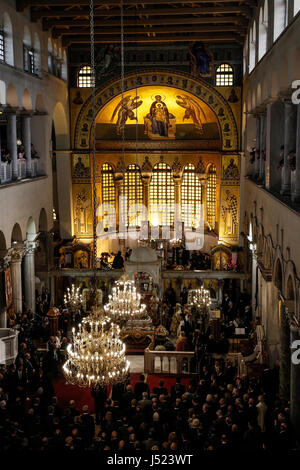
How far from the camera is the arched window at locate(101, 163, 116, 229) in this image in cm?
3378

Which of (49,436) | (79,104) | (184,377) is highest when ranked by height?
(79,104)

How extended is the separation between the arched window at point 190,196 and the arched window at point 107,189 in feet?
12.4

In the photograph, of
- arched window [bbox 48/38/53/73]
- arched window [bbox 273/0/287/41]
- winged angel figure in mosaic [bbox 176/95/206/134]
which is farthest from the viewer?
winged angel figure in mosaic [bbox 176/95/206/134]

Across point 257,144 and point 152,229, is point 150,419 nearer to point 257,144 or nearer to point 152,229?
point 257,144

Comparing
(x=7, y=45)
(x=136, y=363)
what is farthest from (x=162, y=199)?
(x=136, y=363)

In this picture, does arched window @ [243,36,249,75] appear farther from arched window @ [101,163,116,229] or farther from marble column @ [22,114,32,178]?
marble column @ [22,114,32,178]

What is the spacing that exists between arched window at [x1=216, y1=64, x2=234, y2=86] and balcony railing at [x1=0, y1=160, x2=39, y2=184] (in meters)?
9.86

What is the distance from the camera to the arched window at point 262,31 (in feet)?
69.5

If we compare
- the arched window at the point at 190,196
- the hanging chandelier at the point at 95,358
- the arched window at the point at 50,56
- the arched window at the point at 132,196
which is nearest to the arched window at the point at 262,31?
the arched window at the point at 50,56

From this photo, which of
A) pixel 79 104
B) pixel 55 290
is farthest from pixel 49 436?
pixel 79 104

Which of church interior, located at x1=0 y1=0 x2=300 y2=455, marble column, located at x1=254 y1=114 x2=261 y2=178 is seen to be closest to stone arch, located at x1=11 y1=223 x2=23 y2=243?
church interior, located at x1=0 y1=0 x2=300 y2=455
